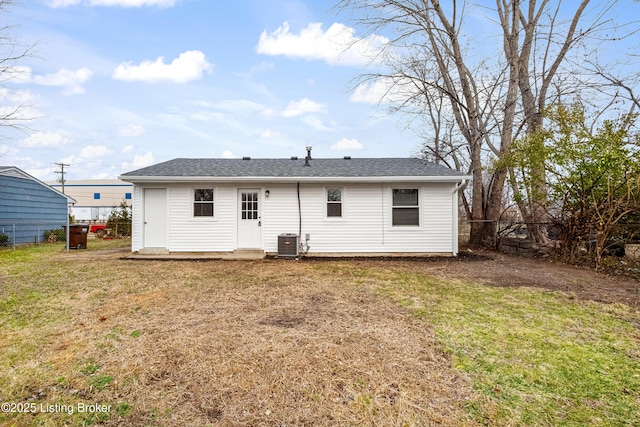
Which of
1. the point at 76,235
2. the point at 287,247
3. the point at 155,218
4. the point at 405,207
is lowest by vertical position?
the point at 287,247

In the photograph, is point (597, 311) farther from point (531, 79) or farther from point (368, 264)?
point (531, 79)

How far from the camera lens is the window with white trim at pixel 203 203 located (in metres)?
9.81

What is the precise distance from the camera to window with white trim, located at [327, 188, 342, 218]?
991 cm

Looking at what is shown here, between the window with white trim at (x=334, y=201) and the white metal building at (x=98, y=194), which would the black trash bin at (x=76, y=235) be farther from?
the white metal building at (x=98, y=194)

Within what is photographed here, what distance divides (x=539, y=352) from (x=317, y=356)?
220 cm

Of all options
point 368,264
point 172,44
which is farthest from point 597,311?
point 172,44

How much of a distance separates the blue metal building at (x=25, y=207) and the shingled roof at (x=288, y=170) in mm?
7350

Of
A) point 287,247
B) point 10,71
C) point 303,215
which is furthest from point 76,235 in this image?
point 303,215

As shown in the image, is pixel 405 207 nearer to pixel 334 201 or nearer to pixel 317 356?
pixel 334 201

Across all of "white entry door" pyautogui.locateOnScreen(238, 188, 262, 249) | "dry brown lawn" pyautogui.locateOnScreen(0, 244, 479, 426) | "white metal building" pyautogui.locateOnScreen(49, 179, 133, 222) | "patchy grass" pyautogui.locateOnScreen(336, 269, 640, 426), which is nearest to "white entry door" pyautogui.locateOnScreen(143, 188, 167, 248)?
"white entry door" pyautogui.locateOnScreen(238, 188, 262, 249)

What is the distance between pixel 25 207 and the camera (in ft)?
47.8

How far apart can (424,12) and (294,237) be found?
391 inches

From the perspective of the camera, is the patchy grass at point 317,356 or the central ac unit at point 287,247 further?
the central ac unit at point 287,247

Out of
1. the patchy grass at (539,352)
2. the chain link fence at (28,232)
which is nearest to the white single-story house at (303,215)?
the patchy grass at (539,352)
